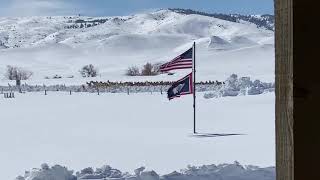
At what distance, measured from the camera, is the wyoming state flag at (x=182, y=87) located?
14125 millimetres

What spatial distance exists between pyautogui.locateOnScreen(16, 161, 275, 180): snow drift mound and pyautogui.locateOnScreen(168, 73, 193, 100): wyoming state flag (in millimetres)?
6429

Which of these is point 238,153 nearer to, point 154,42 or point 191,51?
point 191,51

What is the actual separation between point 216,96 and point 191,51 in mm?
15392

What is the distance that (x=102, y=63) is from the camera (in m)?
140

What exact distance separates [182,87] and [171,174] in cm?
694

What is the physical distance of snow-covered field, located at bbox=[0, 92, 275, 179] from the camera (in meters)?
9.77

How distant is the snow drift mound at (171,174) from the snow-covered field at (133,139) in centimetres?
102

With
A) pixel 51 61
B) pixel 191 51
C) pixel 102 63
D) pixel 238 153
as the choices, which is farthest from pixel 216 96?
pixel 51 61

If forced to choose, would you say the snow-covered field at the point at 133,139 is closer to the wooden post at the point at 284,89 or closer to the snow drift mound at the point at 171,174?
the snow drift mound at the point at 171,174

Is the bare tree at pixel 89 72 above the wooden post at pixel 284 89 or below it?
above

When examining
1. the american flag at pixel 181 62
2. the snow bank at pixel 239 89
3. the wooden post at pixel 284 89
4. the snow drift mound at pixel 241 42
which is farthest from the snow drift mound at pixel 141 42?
the wooden post at pixel 284 89

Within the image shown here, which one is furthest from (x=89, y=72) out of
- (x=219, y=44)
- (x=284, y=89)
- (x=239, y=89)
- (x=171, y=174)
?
(x=284, y=89)

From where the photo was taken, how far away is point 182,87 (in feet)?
46.9
